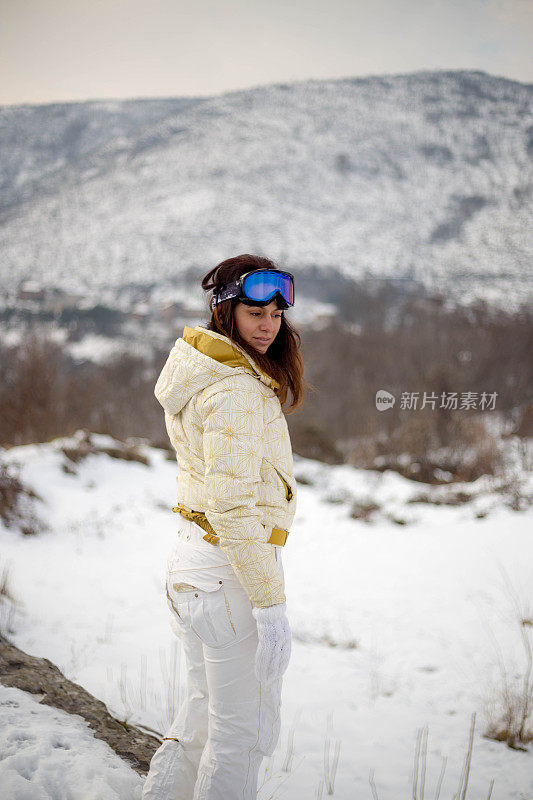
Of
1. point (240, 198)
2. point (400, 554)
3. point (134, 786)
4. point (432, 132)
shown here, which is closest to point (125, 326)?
point (240, 198)

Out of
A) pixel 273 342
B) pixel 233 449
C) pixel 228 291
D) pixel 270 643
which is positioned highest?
pixel 228 291

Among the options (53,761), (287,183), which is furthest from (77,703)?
(287,183)

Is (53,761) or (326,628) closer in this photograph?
(53,761)

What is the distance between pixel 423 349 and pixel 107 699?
30629 mm

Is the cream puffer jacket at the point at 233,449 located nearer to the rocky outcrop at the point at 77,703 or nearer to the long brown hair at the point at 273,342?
the long brown hair at the point at 273,342

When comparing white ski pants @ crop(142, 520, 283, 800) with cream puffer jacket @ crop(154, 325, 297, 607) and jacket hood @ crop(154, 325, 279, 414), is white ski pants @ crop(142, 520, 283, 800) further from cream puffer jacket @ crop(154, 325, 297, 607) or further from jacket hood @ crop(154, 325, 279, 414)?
jacket hood @ crop(154, 325, 279, 414)

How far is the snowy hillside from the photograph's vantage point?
213ft

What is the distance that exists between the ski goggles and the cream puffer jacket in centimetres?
14

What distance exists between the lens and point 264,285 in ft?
4.97

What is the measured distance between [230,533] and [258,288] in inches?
28.6

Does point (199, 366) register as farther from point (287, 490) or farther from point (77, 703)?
point (77, 703)

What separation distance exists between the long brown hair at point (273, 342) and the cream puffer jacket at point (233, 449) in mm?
50

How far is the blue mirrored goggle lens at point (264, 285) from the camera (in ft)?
4.89

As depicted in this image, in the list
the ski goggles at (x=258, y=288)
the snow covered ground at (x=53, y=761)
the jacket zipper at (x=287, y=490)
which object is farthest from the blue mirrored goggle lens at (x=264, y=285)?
the snow covered ground at (x=53, y=761)
